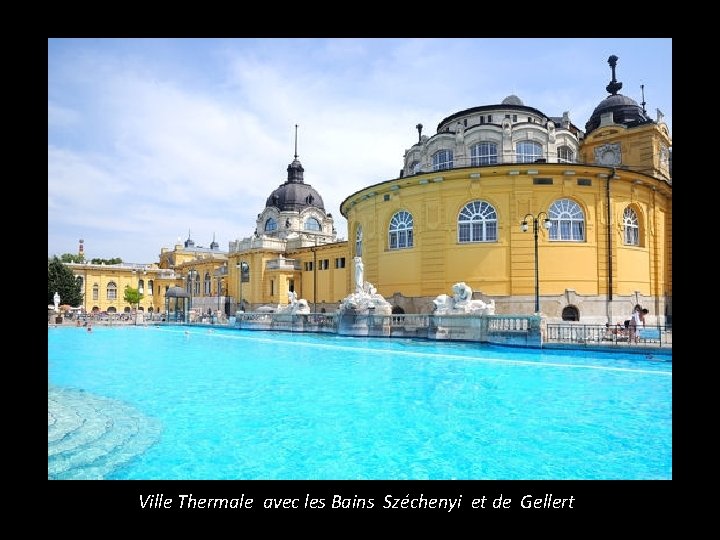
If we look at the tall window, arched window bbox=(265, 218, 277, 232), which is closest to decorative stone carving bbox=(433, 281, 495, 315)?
arched window bbox=(265, 218, 277, 232)

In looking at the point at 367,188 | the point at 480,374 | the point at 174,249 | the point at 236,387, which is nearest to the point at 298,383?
the point at 236,387

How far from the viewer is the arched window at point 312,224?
59.0 metres

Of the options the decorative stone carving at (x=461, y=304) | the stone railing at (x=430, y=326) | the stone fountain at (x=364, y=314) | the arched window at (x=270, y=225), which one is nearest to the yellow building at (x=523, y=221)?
the stone fountain at (x=364, y=314)

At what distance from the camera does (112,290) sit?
6944cm

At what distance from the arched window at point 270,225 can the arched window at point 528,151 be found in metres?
34.8

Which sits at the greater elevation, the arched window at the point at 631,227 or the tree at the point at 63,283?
the arched window at the point at 631,227

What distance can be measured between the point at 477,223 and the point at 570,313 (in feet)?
22.8

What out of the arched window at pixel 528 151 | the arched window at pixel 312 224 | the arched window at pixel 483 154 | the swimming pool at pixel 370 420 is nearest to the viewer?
the swimming pool at pixel 370 420

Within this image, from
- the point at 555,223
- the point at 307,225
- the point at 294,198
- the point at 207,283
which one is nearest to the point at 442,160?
the point at 555,223

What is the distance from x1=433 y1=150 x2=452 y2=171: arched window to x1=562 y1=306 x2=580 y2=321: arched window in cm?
1274

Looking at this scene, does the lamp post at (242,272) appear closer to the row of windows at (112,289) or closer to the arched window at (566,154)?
the row of windows at (112,289)

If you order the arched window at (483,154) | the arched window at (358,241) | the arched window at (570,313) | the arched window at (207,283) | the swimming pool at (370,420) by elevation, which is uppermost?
the arched window at (483,154)

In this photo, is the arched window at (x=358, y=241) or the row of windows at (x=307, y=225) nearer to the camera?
the arched window at (x=358, y=241)
